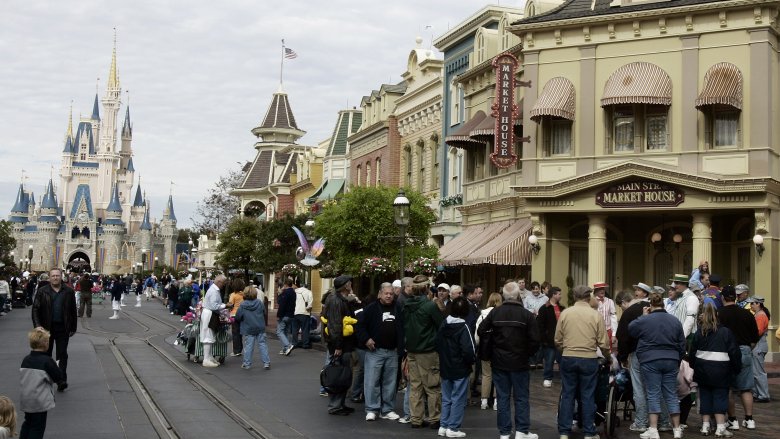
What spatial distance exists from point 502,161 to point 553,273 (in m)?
3.13

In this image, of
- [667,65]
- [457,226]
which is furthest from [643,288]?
[457,226]

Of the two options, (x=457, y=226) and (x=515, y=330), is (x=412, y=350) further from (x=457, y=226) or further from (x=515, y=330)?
(x=457, y=226)

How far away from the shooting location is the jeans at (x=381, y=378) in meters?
13.4

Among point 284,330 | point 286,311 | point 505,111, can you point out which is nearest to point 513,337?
point 286,311

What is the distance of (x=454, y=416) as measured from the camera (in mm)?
11922

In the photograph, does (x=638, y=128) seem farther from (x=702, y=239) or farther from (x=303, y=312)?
(x=303, y=312)

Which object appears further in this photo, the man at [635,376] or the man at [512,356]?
the man at [635,376]

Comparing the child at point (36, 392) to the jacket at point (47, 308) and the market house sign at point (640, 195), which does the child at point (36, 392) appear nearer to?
the jacket at point (47, 308)

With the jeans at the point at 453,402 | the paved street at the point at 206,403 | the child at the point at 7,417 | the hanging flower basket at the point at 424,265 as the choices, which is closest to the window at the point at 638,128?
the hanging flower basket at the point at 424,265

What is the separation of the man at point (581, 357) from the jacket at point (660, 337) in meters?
0.46

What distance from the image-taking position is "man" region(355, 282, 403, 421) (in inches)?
525

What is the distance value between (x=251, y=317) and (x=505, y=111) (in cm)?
940

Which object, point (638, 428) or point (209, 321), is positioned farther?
point (209, 321)

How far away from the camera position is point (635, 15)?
2412cm
